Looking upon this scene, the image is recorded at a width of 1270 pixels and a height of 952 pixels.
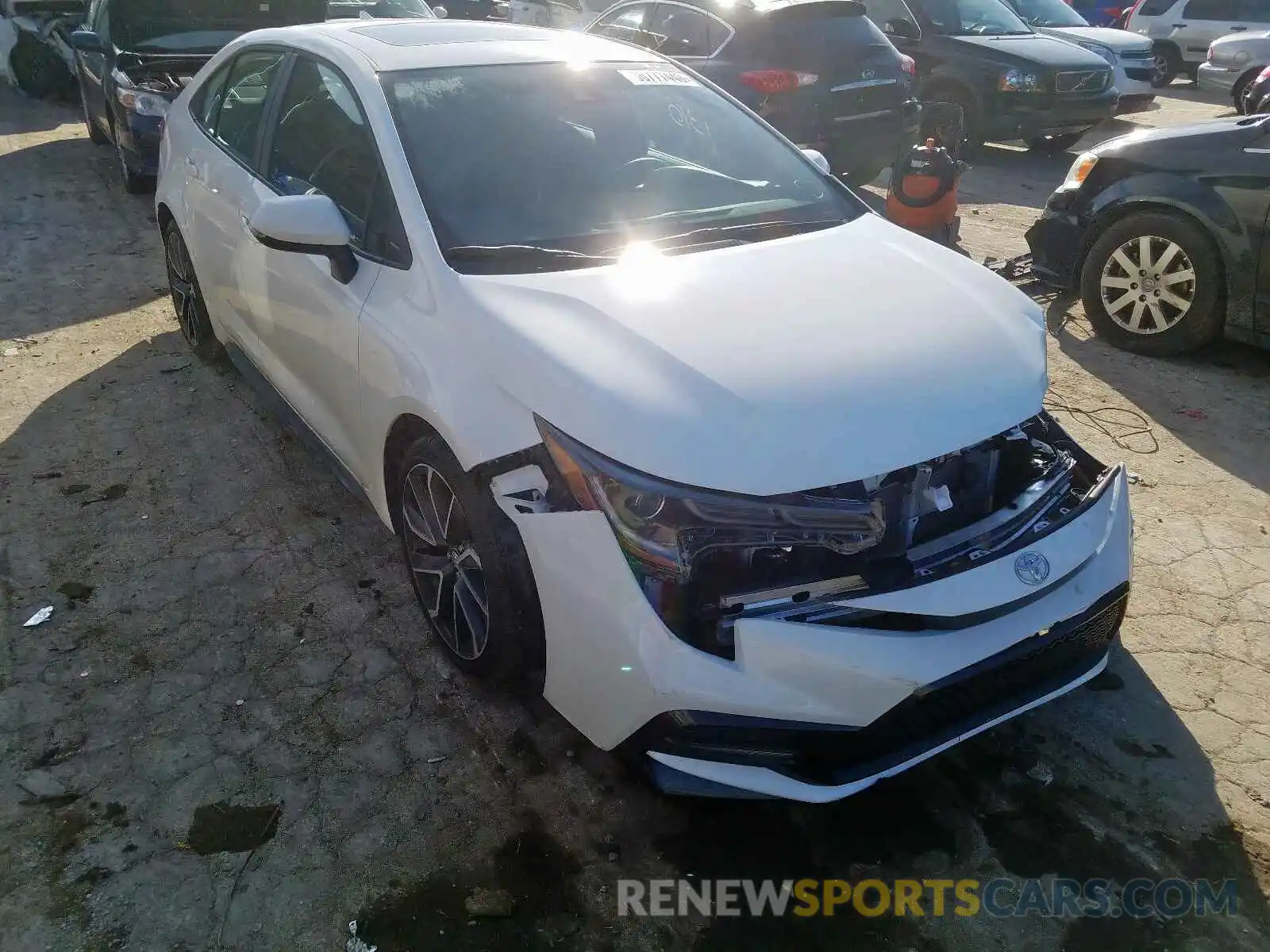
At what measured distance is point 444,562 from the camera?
9.50ft

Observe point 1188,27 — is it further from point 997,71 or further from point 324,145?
point 324,145

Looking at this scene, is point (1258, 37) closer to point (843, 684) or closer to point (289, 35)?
point (289, 35)

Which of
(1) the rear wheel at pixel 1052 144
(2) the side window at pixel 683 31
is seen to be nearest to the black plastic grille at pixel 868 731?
(2) the side window at pixel 683 31

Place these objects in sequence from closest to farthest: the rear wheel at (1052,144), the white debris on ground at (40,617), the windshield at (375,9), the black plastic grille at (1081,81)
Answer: the white debris on ground at (40,617) < the windshield at (375,9) < the black plastic grille at (1081,81) < the rear wheel at (1052,144)

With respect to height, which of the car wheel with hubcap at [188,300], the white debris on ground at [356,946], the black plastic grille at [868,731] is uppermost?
the black plastic grille at [868,731]

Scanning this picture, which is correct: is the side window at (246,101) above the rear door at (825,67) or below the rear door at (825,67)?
above

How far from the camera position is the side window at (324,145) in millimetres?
3111

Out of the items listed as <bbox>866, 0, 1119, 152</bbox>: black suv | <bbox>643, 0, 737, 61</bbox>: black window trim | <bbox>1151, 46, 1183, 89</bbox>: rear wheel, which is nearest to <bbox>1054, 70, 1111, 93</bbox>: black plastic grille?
<bbox>866, 0, 1119, 152</bbox>: black suv

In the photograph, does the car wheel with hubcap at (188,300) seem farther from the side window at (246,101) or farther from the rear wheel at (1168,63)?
the rear wheel at (1168,63)

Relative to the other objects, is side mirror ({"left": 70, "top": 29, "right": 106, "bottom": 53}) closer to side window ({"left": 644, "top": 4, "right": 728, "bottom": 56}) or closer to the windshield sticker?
side window ({"left": 644, "top": 4, "right": 728, "bottom": 56})

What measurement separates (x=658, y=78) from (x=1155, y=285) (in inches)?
126

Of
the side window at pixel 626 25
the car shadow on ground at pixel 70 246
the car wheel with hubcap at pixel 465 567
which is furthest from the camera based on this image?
the side window at pixel 626 25

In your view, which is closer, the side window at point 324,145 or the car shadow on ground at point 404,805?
the car shadow on ground at point 404,805

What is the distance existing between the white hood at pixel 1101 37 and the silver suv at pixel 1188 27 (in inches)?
163
